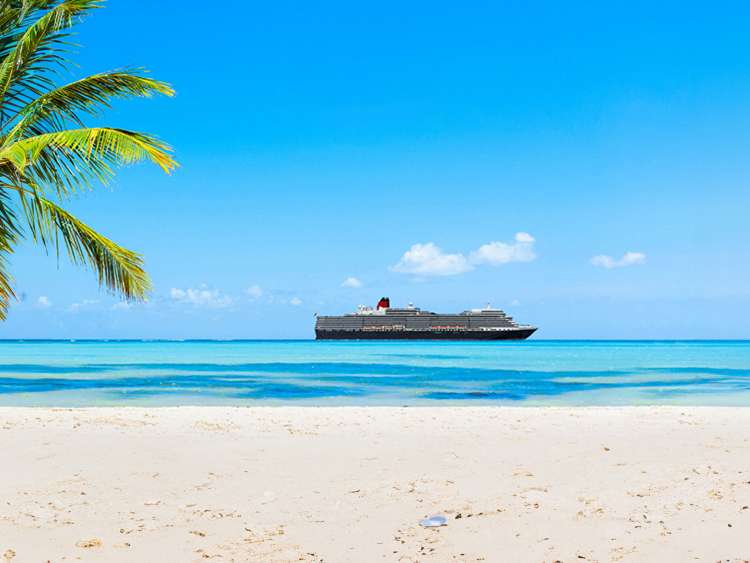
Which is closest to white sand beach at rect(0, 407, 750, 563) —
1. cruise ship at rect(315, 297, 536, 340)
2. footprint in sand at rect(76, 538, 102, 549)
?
footprint in sand at rect(76, 538, 102, 549)

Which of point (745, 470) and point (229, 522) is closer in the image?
point (229, 522)

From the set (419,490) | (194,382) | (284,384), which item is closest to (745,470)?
(419,490)

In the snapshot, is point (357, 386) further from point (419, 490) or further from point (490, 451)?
point (419, 490)

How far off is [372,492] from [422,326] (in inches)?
3840

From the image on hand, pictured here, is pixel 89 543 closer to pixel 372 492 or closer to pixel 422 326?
pixel 372 492

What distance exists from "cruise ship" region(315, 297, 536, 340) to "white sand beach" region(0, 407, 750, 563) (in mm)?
91567

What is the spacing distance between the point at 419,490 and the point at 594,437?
366 centimetres

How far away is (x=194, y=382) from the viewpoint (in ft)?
77.6

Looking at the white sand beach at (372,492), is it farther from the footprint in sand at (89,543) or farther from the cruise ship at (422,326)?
the cruise ship at (422,326)

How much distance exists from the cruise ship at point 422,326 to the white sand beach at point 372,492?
9157 centimetres

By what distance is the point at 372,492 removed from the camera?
18.0 feet

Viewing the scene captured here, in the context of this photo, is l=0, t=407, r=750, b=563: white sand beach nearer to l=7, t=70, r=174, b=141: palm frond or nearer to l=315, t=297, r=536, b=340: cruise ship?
l=7, t=70, r=174, b=141: palm frond

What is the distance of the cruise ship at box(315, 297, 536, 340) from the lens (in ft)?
330

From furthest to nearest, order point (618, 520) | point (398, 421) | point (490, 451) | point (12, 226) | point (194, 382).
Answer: point (194, 382) → point (398, 421) → point (12, 226) → point (490, 451) → point (618, 520)
